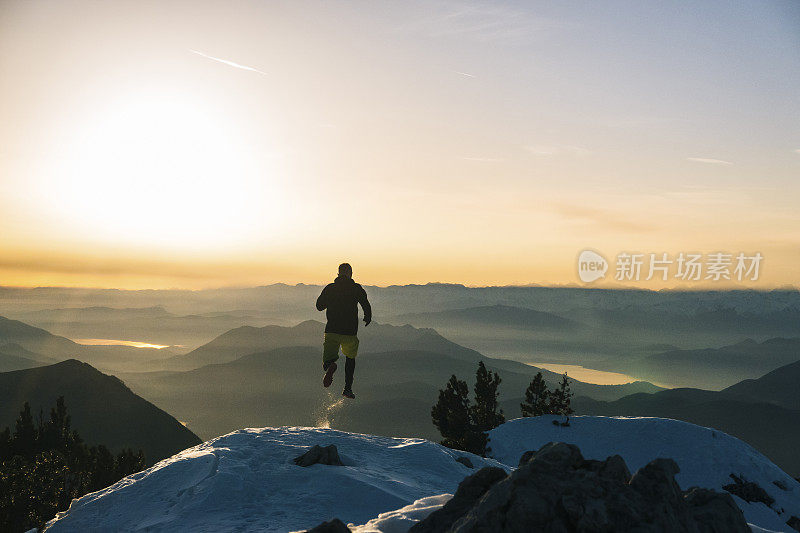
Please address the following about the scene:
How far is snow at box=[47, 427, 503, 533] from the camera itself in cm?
1157

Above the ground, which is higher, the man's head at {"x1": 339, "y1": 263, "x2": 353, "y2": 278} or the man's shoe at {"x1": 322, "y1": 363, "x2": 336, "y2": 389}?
the man's head at {"x1": 339, "y1": 263, "x2": 353, "y2": 278}

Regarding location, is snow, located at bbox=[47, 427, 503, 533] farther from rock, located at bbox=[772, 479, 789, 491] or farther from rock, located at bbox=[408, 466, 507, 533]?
rock, located at bbox=[772, 479, 789, 491]

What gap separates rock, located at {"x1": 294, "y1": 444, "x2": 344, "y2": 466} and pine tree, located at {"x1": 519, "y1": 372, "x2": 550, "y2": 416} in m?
53.0

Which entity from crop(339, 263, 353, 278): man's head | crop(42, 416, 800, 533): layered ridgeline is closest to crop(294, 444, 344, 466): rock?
crop(42, 416, 800, 533): layered ridgeline

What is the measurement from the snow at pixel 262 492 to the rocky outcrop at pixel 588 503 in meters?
2.40

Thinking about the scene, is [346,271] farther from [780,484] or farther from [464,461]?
[780,484]

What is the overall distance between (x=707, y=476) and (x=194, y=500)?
4162cm

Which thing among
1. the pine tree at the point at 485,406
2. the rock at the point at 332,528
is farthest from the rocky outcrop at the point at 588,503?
the pine tree at the point at 485,406

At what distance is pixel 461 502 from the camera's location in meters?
8.23

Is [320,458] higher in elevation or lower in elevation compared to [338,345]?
lower

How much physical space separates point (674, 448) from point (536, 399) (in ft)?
73.9

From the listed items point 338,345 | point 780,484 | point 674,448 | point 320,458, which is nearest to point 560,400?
point 674,448

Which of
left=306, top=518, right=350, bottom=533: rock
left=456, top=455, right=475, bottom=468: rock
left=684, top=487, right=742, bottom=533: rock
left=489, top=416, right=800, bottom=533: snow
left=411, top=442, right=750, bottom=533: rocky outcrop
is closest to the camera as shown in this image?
left=411, top=442, right=750, bottom=533: rocky outcrop

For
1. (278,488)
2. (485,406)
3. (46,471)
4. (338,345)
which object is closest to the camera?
(278,488)
